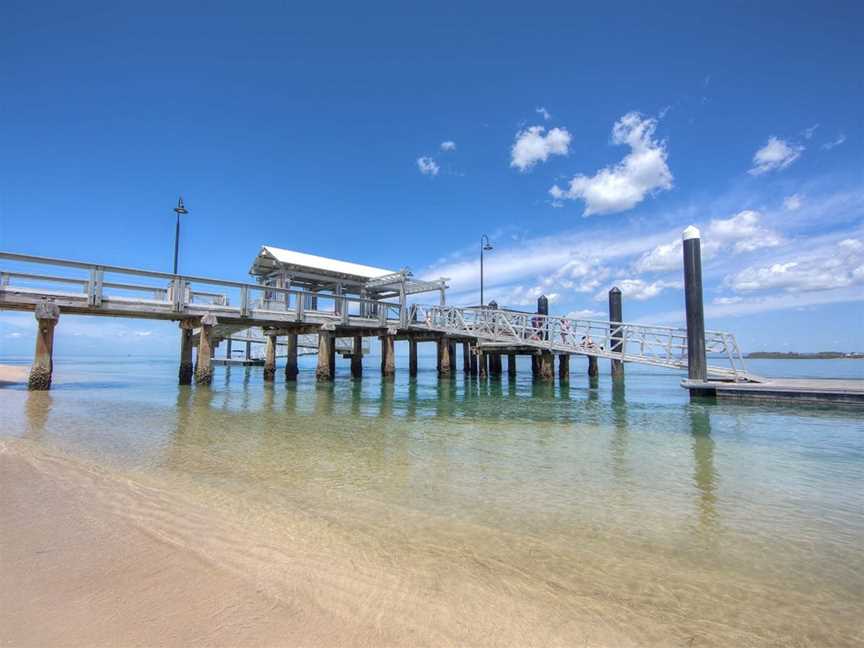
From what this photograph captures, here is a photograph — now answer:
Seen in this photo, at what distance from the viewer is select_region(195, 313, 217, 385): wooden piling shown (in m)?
17.3

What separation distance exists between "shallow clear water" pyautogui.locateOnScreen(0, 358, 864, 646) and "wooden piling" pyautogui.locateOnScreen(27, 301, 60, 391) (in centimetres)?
499

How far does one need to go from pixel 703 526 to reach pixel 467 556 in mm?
2456

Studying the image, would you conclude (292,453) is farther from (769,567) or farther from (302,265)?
(302,265)

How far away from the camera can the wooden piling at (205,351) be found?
56.7ft

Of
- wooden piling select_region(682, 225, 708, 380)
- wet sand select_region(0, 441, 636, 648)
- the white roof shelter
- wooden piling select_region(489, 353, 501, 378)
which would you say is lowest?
wet sand select_region(0, 441, 636, 648)

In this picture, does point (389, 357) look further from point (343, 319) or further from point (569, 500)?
point (569, 500)

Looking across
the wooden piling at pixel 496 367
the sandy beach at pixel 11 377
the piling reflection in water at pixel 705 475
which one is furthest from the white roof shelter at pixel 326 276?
the piling reflection in water at pixel 705 475

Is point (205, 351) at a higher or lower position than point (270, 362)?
higher

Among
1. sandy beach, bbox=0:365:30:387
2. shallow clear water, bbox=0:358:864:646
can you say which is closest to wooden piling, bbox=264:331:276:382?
sandy beach, bbox=0:365:30:387

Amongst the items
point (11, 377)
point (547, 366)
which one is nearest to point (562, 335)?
point (547, 366)

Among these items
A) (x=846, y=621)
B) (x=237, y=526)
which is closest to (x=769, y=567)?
(x=846, y=621)

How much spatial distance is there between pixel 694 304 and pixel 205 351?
756 inches

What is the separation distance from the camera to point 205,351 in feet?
58.7

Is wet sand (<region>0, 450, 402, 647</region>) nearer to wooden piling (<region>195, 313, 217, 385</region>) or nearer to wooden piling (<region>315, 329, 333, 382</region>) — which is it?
wooden piling (<region>195, 313, 217, 385</region>)
